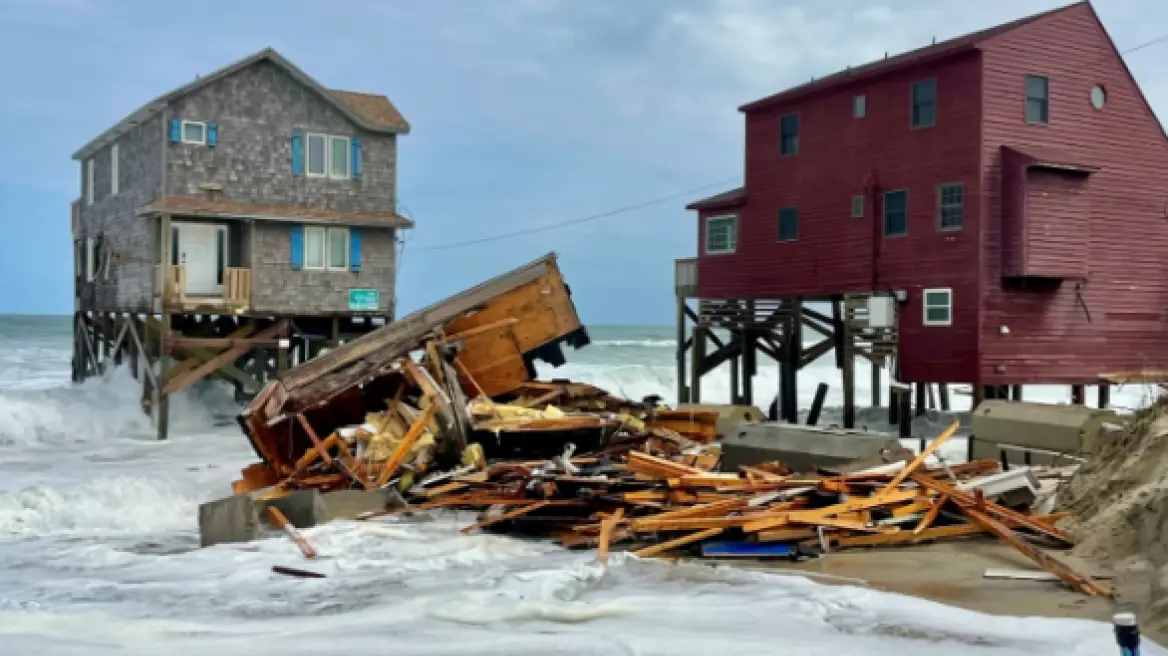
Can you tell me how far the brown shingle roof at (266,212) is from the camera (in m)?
29.5

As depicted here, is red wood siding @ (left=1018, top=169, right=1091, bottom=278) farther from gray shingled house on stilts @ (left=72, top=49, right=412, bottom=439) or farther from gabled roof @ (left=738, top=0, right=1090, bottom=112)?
gray shingled house on stilts @ (left=72, top=49, right=412, bottom=439)

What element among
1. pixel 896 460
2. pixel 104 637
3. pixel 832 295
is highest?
pixel 832 295

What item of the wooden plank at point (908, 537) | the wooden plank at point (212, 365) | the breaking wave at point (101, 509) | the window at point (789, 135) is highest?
the window at point (789, 135)

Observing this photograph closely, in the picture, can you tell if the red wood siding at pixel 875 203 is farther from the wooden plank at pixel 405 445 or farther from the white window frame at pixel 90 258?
the white window frame at pixel 90 258

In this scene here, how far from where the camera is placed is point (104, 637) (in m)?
9.16

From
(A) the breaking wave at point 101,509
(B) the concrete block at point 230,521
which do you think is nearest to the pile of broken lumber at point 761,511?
(B) the concrete block at point 230,521

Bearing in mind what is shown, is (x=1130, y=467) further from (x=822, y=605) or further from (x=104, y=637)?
(x=104, y=637)

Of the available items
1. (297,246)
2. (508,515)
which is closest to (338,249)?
(297,246)

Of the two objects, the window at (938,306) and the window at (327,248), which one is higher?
the window at (327,248)

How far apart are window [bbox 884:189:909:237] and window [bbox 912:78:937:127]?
1745 mm

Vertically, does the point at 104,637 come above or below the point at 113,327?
below

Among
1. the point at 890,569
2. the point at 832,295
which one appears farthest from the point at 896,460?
the point at 832,295

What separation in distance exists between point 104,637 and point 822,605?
5.80m

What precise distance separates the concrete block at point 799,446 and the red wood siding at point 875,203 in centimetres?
1183
